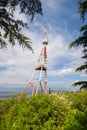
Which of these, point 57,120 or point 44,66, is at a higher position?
point 44,66

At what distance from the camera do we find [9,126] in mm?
13945

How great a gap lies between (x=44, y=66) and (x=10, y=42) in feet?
89.0

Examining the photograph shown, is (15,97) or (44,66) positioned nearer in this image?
(15,97)

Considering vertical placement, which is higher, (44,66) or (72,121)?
(44,66)

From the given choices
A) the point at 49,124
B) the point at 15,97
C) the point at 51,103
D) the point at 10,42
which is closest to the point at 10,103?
the point at 15,97

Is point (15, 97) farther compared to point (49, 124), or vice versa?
point (15, 97)

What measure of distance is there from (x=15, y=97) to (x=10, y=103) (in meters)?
0.98

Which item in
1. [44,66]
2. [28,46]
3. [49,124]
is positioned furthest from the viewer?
[44,66]

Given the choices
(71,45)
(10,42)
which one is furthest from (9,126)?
(10,42)

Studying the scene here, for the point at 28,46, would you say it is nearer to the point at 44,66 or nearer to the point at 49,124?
the point at 49,124

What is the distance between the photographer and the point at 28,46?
26.2 ft

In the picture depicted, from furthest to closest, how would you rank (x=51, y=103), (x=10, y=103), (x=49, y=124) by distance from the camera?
1. (x=10, y=103)
2. (x=51, y=103)
3. (x=49, y=124)

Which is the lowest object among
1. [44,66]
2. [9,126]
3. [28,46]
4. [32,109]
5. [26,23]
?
[9,126]

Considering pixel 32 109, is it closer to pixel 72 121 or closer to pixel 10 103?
pixel 72 121
